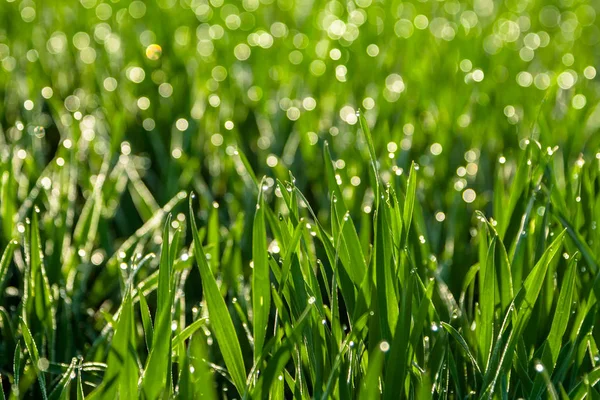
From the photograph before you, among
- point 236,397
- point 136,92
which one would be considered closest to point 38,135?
point 136,92

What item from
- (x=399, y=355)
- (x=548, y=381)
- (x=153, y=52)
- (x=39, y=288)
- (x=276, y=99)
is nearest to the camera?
(x=548, y=381)

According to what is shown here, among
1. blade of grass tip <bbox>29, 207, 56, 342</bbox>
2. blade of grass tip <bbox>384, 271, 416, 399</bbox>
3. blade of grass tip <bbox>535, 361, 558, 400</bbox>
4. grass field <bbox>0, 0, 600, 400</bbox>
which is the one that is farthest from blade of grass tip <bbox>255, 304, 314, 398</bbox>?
blade of grass tip <bbox>29, 207, 56, 342</bbox>

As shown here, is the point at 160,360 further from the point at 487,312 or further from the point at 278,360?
the point at 487,312

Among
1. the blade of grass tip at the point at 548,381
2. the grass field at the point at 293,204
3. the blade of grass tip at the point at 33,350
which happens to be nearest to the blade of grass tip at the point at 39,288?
the grass field at the point at 293,204

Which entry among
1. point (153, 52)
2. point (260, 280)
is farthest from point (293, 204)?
point (153, 52)

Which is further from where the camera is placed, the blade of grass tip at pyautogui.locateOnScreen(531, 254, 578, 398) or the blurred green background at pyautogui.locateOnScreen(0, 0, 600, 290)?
the blurred green background at pyautogui.locateOnScreen(0, 0, 600, 290)

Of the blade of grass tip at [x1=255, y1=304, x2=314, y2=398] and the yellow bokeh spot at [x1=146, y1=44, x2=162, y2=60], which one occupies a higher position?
the yellow bokeh spot at [x1=146, y1=44, x2=162, y2=60]

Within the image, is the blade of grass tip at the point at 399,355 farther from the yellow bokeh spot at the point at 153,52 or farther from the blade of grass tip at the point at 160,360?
the yellow bokeh spot at the point at 153,52

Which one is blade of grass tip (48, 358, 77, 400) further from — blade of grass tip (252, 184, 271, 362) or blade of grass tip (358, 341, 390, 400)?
blade of grass tip (358, 341, 390, 400)
